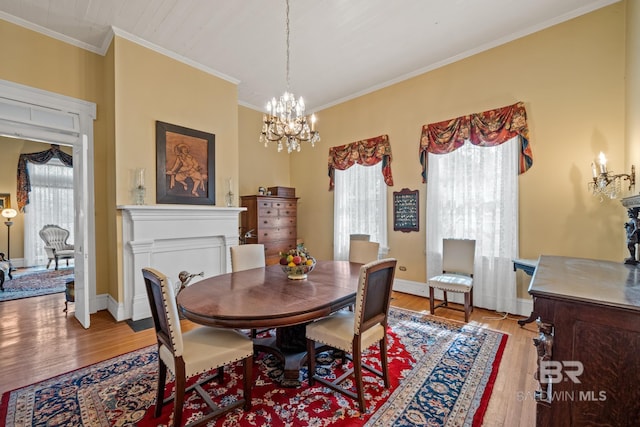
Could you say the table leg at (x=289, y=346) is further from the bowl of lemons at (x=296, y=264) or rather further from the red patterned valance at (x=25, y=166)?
the red patterned valance at (x=25, y=166)

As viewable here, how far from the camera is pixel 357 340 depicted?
5.99ft

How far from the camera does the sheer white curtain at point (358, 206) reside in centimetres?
477

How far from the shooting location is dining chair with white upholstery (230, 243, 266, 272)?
9.80ft

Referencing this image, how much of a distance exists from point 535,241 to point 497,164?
41.7 inches

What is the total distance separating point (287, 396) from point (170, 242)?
2.67 metres

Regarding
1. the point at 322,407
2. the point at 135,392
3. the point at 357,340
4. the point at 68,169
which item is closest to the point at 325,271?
the point at 357,340

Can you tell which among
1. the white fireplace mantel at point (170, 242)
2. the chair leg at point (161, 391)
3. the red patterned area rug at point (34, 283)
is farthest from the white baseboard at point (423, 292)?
the red patterned area rug at point (34, 283)

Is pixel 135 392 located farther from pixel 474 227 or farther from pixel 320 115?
pixel 320 115

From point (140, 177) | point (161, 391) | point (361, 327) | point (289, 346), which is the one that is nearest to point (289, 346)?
point (289, 346)

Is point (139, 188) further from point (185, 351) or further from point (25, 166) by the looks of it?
point (25, 166)

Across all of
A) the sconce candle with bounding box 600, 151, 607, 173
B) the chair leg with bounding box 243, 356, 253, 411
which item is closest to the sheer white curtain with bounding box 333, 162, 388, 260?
the sconce candle with bounding box 600, 151, 607, 173

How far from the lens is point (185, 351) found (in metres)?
1.67

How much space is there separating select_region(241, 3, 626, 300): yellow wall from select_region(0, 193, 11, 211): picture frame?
9452mm

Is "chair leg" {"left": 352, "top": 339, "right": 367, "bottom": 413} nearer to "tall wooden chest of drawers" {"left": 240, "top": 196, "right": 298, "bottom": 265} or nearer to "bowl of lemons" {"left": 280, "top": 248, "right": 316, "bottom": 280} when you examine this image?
"bowl of lemons" {"left": 280, "top": 248, "right": 316, "bottom": 280}
